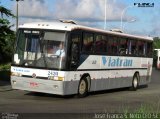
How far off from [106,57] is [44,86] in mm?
4644

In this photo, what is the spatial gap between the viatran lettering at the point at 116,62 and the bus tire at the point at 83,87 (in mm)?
1998

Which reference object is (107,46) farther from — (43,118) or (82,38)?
(43,118)

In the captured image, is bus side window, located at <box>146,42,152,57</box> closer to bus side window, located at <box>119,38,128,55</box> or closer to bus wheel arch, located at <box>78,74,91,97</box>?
bus side window, located at <box>119,38,128,55</box>

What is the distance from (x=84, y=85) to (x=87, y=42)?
1800 mm

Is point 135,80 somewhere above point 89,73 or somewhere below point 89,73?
below

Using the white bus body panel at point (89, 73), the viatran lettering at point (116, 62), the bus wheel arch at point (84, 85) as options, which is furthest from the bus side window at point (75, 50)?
the viatran lettering at point (116, 62)

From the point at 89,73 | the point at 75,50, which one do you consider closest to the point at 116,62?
the point at 89,73

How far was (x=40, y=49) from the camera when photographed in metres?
19.3

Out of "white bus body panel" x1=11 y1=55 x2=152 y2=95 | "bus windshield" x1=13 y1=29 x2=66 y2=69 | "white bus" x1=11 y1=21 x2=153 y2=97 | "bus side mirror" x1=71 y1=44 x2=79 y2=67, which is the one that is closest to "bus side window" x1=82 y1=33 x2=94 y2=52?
"white bus" x1=11 y1=21 x2=153 y2=97

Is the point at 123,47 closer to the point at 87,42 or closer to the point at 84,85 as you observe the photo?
the point at 87,42

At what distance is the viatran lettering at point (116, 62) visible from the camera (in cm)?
2272

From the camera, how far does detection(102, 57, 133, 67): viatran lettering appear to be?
2272 cm

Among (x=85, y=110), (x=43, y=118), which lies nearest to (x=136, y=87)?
(x=85, y=110)

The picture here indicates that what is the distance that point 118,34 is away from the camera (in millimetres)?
24312
